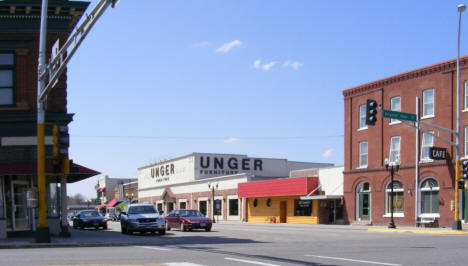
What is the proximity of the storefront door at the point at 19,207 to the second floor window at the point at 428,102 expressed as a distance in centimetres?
2799

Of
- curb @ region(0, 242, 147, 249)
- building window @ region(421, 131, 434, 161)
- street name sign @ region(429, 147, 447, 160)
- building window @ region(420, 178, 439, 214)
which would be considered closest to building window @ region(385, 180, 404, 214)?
building window @ region(420, 178, 439, 214)

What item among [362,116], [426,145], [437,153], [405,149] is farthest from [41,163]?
[362,116]

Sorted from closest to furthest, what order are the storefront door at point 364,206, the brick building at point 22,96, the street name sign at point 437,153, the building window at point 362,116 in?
the brick building at point 22,96 < the street name sign at point 437,153 < the storefront door at point 364,206 < the building window at point 362,116

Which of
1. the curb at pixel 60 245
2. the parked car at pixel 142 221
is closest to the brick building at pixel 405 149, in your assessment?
the parked car at pixel 142 221

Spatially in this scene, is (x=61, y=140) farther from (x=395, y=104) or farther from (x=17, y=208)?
(x=395, y=104)

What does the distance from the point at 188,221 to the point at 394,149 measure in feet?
60.1

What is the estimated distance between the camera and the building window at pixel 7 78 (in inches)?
1007

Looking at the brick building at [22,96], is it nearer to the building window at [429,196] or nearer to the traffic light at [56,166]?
the traffic light at [56,166]

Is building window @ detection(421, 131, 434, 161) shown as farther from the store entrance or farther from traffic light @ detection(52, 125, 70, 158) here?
A: traffic light @ detection(52, 125, 70, 158)

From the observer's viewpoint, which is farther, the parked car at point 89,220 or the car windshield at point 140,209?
the parked car at point 89,220

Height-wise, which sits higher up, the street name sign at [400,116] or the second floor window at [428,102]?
the second floor window at [428,102]

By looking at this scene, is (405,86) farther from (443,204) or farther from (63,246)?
(63,246)

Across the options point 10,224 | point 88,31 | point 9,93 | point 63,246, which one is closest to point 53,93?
point 9,93

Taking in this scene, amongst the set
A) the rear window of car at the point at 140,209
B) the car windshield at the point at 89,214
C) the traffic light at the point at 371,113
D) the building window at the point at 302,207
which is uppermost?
the traffic light at the point at 371,113
